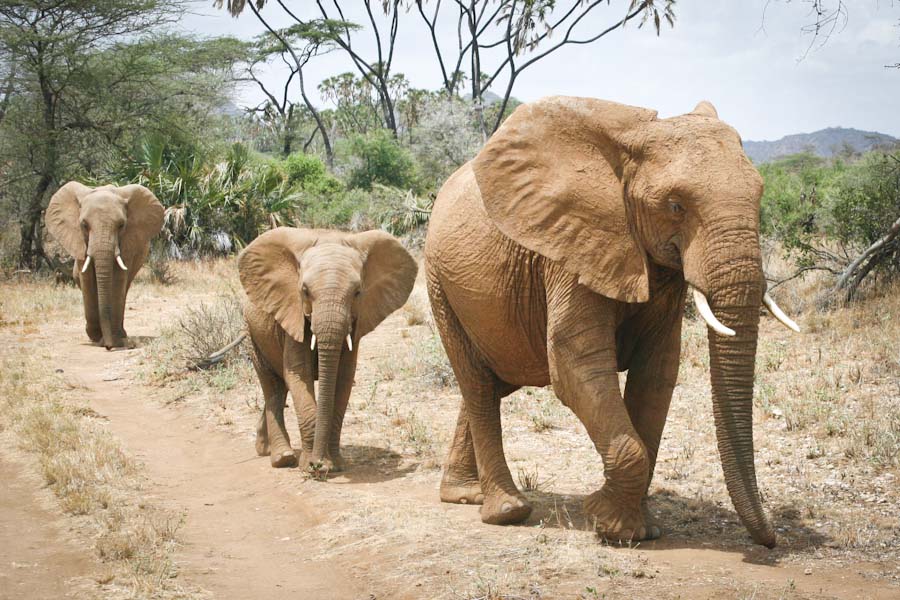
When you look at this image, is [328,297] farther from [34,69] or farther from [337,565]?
[34,69]

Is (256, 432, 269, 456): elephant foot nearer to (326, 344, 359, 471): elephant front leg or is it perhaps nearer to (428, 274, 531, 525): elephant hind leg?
(326, 344, 359, 471): elephant front leg

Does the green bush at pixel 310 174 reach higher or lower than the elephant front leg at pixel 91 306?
higher

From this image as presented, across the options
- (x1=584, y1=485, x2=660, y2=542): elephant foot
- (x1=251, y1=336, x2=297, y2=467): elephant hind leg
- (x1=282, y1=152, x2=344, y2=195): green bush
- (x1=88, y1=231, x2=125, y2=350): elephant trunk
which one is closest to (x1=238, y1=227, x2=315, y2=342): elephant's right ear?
(x1=251, y1=336, x2=297, y2=467): elephant hind leg

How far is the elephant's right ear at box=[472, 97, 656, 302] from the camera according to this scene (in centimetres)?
480

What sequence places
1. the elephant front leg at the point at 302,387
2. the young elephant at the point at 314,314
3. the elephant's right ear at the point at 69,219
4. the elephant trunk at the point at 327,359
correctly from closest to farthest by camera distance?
the elephant trunk at the point at 327,359 < the young elephant at the point at 314,314 < the elephant front leg at the point at 302,387 < the elephant's right ear at the point at 69,219

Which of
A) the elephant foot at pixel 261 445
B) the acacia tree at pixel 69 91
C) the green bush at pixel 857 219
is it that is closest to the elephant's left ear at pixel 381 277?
the elephant foot at pixel 261 445

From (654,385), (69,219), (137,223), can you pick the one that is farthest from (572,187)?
(69,219)

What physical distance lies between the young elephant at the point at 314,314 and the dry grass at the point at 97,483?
1257 mm

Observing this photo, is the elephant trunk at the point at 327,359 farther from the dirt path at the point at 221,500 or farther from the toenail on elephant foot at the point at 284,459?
the toenail on elephant foot at the point at 284,459

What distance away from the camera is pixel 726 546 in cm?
516

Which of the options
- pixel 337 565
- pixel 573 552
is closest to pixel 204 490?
pixel 337 565

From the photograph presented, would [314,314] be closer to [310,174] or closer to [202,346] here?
[202,346]

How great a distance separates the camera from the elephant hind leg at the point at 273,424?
7.87 m

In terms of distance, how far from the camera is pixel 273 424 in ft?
26.5
